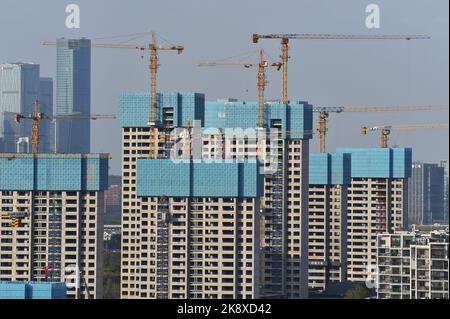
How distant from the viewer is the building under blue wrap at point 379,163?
32312 millimetres

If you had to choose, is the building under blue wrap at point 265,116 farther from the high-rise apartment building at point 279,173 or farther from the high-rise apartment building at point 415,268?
the high-rise apartment building at point 415,268

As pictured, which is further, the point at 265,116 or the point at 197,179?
the point at 265,116

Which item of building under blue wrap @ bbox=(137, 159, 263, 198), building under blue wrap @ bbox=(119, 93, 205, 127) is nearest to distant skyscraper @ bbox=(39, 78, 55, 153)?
building under blue wrap @ bbox=(119, 93, 205, 127)

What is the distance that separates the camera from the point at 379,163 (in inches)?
1283

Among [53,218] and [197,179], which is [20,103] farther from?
[197,179]

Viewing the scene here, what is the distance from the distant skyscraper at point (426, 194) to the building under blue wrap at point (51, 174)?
39.6ft

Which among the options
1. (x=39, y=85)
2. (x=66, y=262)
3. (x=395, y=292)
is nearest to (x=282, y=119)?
(x=39, y=85)

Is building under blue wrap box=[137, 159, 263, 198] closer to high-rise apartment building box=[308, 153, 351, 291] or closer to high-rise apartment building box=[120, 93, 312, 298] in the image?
high-rise apartment building box=[120, 93, 312, 298]

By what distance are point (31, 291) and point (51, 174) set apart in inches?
418

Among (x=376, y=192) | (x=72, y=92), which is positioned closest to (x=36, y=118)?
(x=72, y=92)

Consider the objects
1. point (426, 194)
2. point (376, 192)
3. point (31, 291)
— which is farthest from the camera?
point (426, 194)

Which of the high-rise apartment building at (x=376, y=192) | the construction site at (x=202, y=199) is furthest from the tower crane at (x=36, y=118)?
the high-rise apartment building at (x=376, y=192)

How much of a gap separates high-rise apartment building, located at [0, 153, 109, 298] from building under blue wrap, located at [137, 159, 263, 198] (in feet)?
3.79

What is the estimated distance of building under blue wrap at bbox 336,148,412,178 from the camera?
3231 centimetres
